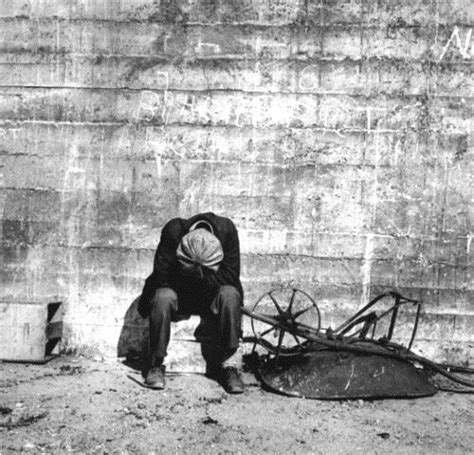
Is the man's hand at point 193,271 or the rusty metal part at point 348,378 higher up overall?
the man's hand at point 193,271

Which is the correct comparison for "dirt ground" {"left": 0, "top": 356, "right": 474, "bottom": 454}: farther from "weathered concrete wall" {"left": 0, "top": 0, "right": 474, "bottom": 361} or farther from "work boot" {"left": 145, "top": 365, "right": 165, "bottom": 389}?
"weathered concrete wall" {"left": 0, "top": 0, "right": 474, "bottom": 361}

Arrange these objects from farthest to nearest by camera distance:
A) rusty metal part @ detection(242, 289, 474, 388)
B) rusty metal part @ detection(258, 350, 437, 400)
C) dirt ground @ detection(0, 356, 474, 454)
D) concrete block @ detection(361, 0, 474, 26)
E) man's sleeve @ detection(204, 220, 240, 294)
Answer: concrete block @ detection(361, 0, 474, 26)
man's sleeve @ detection(204, 220, 240, 294)
rusty metal part @ detection(242, 289, 474, 388)
rusty metal part @ detection(258, 350, 437, 400)
dirt ground @ detection(0, 356, 474, 454)

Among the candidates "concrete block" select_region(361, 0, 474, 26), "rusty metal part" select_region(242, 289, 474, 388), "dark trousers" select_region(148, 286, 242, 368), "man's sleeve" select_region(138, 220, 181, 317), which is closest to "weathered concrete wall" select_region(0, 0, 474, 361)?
"concrete block" select_region(361, 0, 474, 26)

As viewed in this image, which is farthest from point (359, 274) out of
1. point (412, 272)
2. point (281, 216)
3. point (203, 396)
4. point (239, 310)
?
point (203, 396)

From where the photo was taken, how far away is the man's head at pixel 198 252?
197 inches

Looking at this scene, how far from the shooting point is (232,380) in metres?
5.09

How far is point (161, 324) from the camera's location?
16.7 feet

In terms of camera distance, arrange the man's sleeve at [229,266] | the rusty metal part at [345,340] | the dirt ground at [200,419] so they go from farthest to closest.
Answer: the man's sleeve at [229,266] → the rusty metal part at [345,340] → the dirt ground at [200,419]

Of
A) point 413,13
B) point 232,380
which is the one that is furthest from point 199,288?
point 413,13

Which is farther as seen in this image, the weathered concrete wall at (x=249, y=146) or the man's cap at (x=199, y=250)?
the weathered concrete wall at (x=249, y=146)

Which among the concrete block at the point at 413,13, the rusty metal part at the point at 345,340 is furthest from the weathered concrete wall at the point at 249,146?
the rusty metal part at the point at 345,340

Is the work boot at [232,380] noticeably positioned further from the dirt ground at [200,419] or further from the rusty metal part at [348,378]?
the rusty metal part at [348,378]

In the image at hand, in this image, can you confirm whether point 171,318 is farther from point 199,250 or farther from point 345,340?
point 345,340

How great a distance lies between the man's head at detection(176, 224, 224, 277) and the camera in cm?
502
